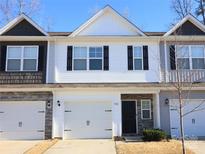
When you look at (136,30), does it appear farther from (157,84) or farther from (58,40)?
(58,40)

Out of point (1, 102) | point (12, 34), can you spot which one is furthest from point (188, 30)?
point (1, 102)

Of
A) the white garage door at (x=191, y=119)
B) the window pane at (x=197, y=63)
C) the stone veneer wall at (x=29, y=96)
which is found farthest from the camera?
the window pane at (x=197, y=63)

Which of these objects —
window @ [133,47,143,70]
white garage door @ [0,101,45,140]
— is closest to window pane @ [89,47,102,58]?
window @ [133,47,143,70]

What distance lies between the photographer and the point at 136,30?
1995cm

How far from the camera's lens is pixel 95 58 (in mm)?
19484

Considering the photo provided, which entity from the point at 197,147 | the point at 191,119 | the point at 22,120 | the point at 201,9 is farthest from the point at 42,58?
the point at 201,9

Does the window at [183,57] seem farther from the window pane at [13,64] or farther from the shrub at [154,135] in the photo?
the window pane at [13,64]

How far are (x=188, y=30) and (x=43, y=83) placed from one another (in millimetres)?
9949

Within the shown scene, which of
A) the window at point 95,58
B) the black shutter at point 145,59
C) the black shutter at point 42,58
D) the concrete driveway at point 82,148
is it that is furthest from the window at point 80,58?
the concrete driveway at point 82,148

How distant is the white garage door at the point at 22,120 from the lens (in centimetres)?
1872

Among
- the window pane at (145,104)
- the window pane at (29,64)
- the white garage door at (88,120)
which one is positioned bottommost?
the white garage door at (88,120)

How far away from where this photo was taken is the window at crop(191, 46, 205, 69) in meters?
19.6

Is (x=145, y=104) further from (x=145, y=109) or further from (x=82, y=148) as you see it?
(x=82, y=148)

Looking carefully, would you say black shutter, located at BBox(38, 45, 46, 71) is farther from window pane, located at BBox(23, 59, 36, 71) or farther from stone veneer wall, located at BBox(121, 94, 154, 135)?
stone veneer wall, located at BBox(121, 94, 154, 135)
